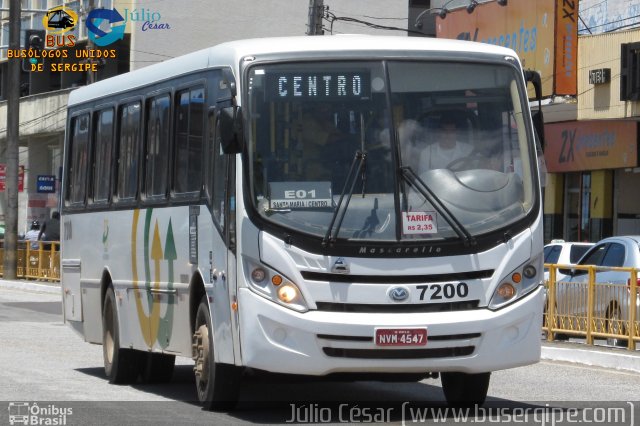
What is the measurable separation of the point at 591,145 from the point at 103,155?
25.2 metres

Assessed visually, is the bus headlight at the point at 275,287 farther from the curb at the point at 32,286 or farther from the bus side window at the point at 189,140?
the curb at the point at 32,286

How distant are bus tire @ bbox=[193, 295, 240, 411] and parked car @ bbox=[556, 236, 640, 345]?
7.79 m

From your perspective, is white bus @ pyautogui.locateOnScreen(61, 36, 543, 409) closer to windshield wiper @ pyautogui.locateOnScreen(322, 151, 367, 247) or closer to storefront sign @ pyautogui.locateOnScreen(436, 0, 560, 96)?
windshield wiper @ pyautogui.locateOnScreen(322, 151, 367, 247)

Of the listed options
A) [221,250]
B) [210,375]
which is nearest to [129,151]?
[221,250]

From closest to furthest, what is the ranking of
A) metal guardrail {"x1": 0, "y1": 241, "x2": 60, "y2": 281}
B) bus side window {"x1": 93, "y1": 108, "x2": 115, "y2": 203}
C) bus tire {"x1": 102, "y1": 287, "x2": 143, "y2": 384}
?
bus tire {"x1": 102, "y1": 287, "x2": 143, "y2": 384} < bus side window {"x1": 93, "y1": 108, "x2": 115, "y2": 203} < metal guardrail {"x1": 0, "y1": 241, "x2": 60, "y2": 281}

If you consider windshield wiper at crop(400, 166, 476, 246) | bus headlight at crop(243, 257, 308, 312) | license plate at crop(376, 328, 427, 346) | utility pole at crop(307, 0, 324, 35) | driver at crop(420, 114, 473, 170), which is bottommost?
license plate at crop(376, 328, 427, 346)

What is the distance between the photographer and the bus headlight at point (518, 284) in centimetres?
1091

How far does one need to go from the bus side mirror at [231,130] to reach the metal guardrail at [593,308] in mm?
8464

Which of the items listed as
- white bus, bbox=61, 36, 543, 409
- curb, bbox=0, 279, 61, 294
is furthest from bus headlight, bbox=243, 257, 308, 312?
curb, bbox=0, 279, 61, 294

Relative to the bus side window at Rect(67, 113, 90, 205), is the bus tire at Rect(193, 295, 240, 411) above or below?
below

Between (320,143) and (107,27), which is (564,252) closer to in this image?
(320,143)

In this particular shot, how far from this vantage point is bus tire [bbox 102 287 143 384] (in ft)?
47.5

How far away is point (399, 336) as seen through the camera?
10.6 m

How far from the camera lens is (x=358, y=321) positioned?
415 inches
